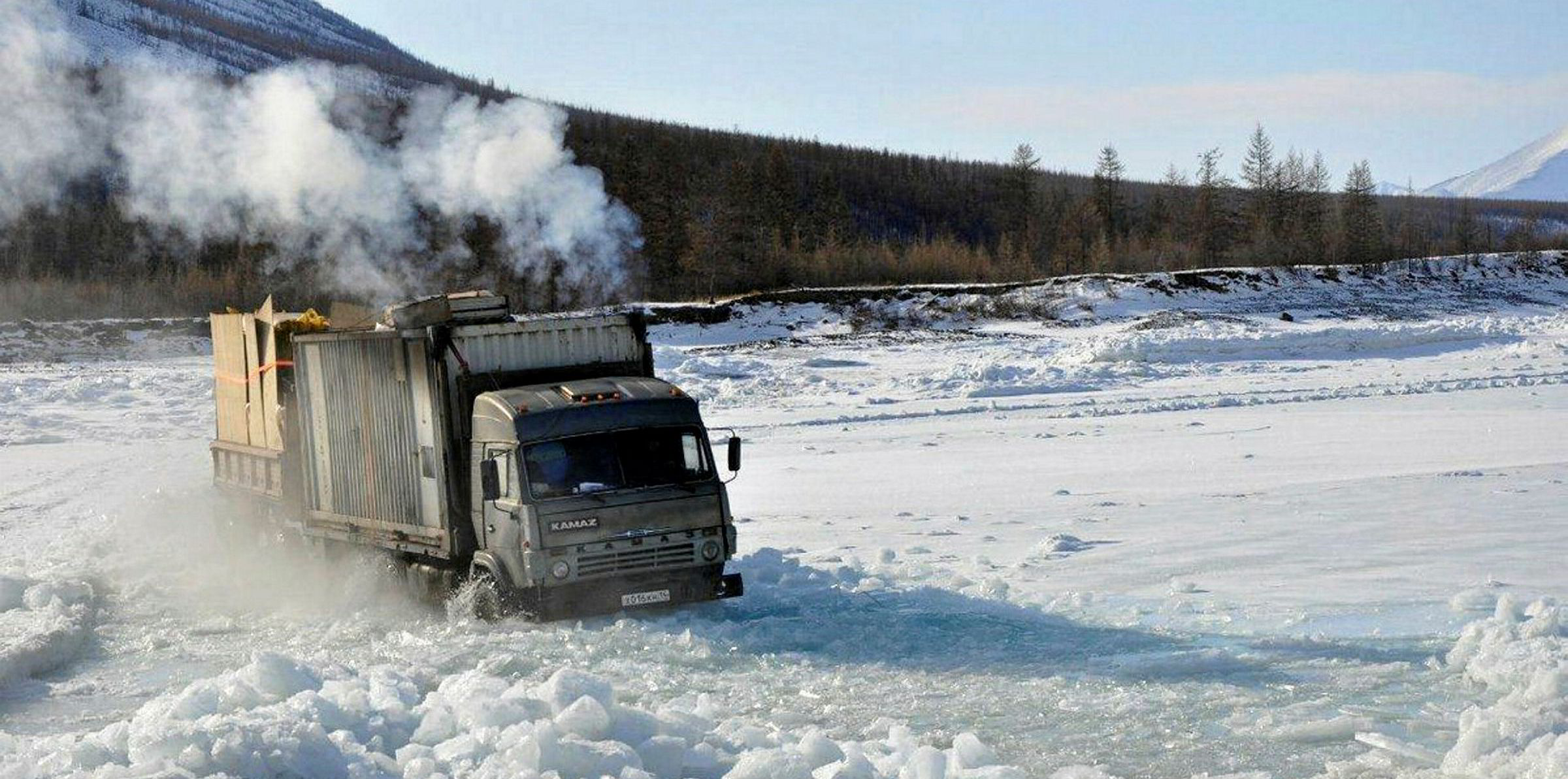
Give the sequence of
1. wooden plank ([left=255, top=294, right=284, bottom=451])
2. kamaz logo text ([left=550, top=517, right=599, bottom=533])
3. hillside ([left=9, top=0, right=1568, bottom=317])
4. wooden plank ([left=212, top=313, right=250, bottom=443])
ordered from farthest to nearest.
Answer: hillside ([left=9, top=0, right=1568, bottom=317]) < wooden plank ([left=212, top=313, right=250, bottom=443]) < wooden plank ([left=255, top=294, right=284, bottom=451]) < kamaz logo text ([left=550, top=517, right=599, bottom=533])

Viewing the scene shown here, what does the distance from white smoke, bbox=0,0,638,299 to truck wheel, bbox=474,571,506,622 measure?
20726 mm

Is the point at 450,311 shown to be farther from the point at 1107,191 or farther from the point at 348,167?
the point at 1107,191

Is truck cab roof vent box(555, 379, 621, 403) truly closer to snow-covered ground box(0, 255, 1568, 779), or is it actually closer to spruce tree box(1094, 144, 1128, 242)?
snow-covered ground box(0, 255, 1568, 779)

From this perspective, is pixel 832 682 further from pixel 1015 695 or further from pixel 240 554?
pixel 240 554

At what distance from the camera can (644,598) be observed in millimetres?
15141

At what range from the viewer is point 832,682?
13.2 m

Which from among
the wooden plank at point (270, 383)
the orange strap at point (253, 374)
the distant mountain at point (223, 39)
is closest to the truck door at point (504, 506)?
the wooden plank at point (270, 383)

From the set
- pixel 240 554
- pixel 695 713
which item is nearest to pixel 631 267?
pixel 240 554

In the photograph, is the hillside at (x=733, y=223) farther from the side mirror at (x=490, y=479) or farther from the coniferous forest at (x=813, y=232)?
the side mirror at (x=490, y=479)

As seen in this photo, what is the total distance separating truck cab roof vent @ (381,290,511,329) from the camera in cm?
1667

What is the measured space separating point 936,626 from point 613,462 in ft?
11.8

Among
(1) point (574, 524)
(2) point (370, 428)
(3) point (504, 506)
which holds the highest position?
(2) point (370, 428)

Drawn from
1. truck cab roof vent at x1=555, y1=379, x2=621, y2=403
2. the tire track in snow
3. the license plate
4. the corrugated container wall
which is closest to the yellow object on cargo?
the corrugated container wall

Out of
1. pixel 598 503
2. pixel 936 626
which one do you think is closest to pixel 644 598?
pixel 598 503
